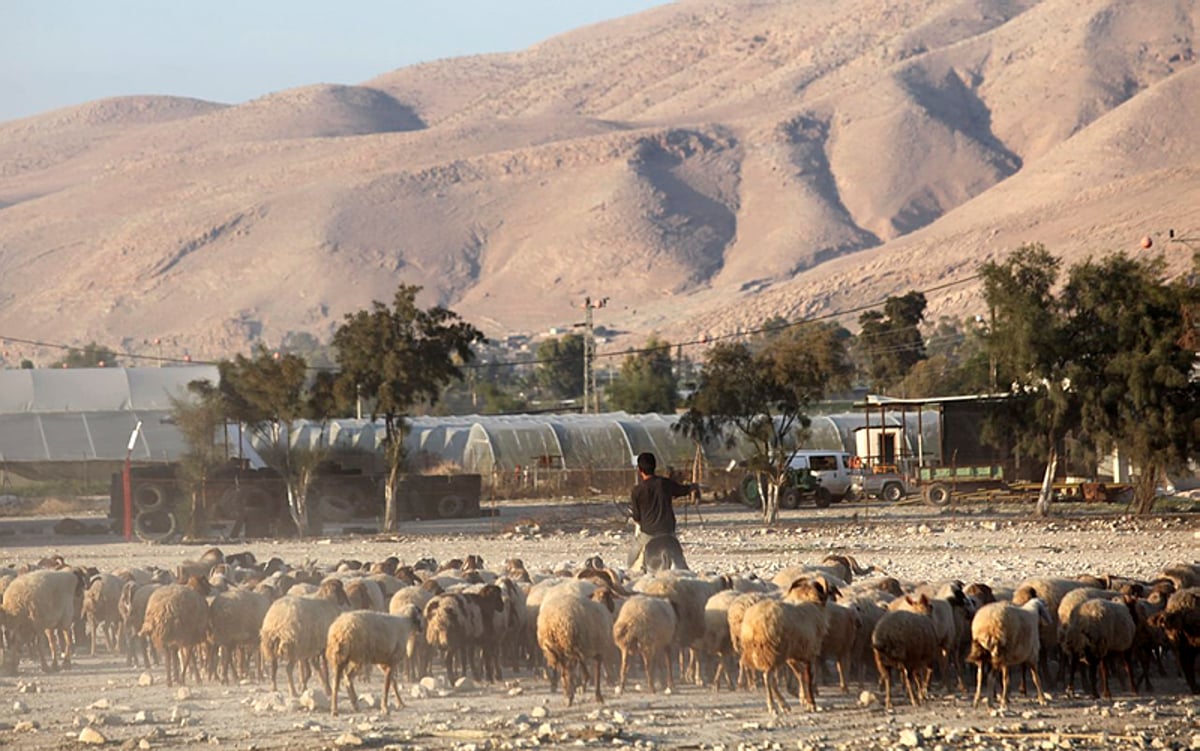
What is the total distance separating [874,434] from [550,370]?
5369 centimetres

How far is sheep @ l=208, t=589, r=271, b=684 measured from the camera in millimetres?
16750

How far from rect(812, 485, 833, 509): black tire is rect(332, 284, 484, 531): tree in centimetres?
1360

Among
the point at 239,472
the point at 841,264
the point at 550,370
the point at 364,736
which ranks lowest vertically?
the point at 364,736

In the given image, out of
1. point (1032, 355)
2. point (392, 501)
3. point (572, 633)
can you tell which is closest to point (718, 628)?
point (572, 633)

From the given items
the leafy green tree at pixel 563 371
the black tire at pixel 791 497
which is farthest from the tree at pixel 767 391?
the leafy green tree at pixel 563 371

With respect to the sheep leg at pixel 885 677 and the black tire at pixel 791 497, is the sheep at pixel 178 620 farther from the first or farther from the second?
the black tire at pixel 791 497

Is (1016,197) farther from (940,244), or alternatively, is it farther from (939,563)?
(939,563)

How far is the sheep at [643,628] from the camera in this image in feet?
50.6

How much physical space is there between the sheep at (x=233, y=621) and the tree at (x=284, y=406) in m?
22.9

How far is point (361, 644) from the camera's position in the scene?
1435 centimetres

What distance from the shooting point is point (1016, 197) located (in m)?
190

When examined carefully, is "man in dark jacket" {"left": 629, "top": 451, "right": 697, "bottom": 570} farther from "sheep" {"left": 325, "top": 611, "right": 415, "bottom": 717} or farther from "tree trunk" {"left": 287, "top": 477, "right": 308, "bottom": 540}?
"tree trunk" {"left": 287, "top": 477, "right": 308, "bottom": 540}

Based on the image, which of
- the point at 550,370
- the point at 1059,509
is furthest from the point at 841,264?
the point at 1059,509

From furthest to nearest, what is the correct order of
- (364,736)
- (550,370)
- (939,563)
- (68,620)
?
(550,370), (939,563), (68,620), (364,736)
